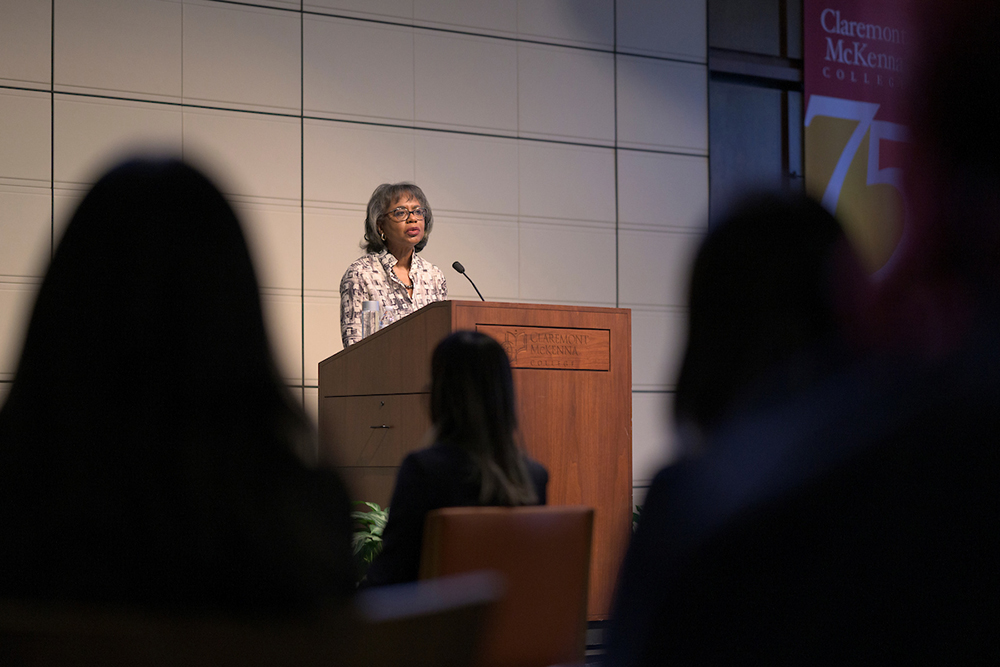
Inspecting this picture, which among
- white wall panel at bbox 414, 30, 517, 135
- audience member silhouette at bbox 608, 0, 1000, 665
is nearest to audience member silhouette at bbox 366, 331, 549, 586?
audience member silhouette at bbox 608, 0, 1000, 665

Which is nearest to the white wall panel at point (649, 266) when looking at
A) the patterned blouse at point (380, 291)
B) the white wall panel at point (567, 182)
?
the white wall panel at point (567, 182)

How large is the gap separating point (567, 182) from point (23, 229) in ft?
10.3

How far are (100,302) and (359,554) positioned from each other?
8.12 ft

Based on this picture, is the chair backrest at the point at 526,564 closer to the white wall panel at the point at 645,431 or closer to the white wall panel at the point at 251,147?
the white wall panel at the point at 251,147

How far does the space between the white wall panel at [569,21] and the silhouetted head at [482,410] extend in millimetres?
4180

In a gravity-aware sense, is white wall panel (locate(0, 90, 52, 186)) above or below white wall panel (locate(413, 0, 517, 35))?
below

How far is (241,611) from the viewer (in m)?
0.89

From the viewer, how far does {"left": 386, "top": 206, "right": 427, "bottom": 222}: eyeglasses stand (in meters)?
4.48

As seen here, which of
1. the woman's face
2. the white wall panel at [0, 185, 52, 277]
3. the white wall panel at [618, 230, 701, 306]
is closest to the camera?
the woman's face

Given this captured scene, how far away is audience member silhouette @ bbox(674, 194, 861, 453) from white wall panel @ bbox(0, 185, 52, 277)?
456 cm

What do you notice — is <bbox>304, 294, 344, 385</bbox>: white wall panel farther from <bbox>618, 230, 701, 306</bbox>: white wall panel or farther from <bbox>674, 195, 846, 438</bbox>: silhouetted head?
<bbox>674, 195, 846, 438</bbox>: silhouetted head

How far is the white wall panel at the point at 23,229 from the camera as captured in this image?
4.80 m

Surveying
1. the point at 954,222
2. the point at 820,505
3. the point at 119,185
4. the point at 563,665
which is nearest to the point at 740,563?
the point at 820,505

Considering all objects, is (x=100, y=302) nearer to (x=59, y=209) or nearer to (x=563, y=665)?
(x=563, y=665)
